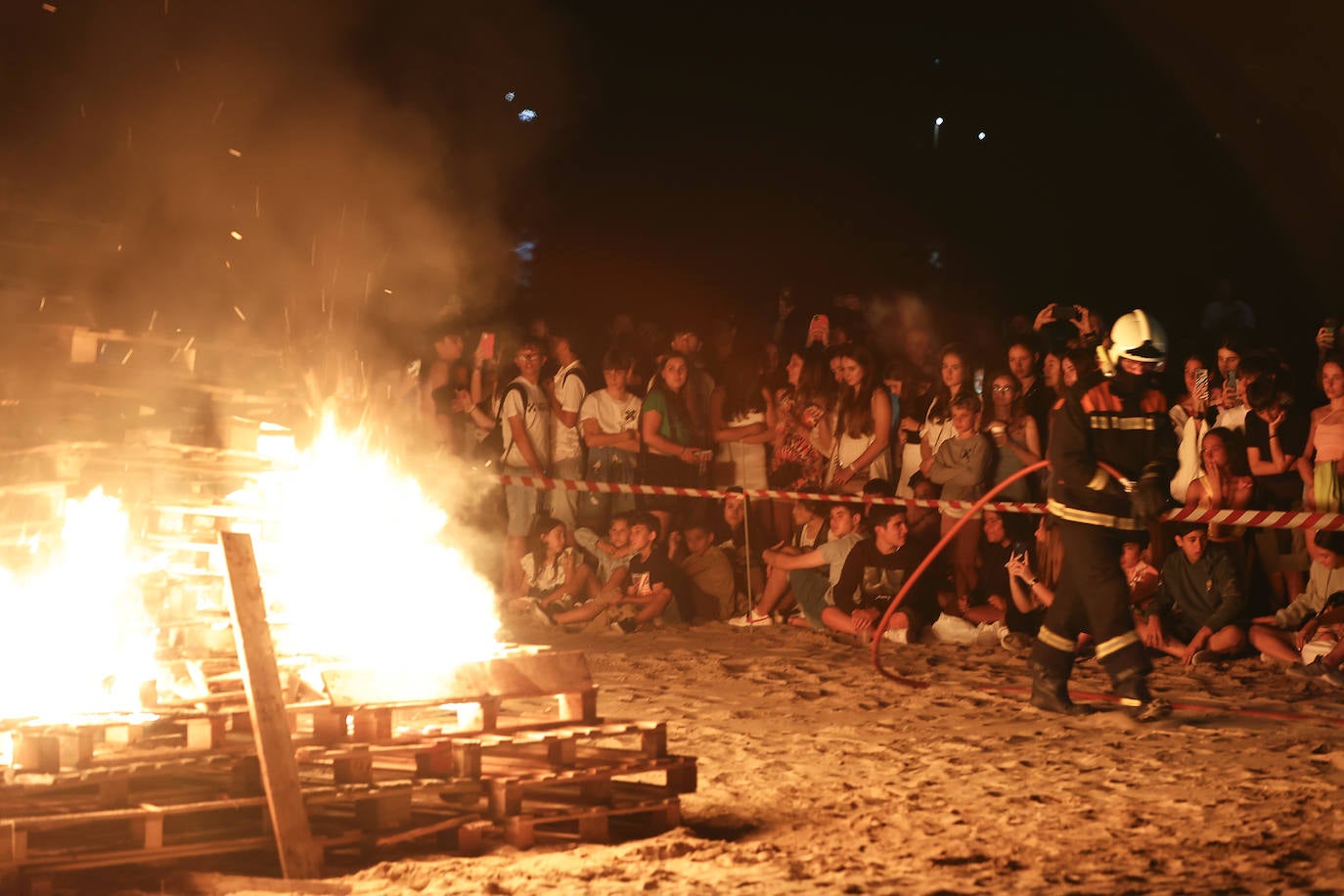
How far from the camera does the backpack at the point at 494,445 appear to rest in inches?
521

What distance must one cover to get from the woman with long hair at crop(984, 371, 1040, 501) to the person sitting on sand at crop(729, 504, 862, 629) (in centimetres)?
117

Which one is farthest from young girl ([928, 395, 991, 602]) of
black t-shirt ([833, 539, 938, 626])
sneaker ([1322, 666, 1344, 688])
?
sneaker ([1322, 666, 1344, 688])

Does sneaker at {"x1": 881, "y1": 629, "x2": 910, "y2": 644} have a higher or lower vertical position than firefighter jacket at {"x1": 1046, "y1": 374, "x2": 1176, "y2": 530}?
lower

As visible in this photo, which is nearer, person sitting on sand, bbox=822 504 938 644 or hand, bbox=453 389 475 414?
person sitting on sand, bbox=822 504 938 644

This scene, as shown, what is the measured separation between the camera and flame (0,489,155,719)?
593 centimetres

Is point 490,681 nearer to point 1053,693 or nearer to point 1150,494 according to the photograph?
point 1053,693

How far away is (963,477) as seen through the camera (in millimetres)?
11156

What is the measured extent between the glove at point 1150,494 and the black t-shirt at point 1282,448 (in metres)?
2.61

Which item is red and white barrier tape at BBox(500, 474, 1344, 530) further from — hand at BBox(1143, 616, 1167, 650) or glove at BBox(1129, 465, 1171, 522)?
glove at BBox(1129, 465, 1171, 522)

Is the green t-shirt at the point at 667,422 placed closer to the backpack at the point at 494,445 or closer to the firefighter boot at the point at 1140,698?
the backpack at the point at 494,445

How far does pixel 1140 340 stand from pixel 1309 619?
2962 millimetres

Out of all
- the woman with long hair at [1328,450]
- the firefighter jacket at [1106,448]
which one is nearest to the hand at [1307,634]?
the woman with long hair at [1328,450]

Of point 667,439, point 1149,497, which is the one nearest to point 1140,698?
point 1149,497

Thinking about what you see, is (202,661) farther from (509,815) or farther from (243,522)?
(509,815)
